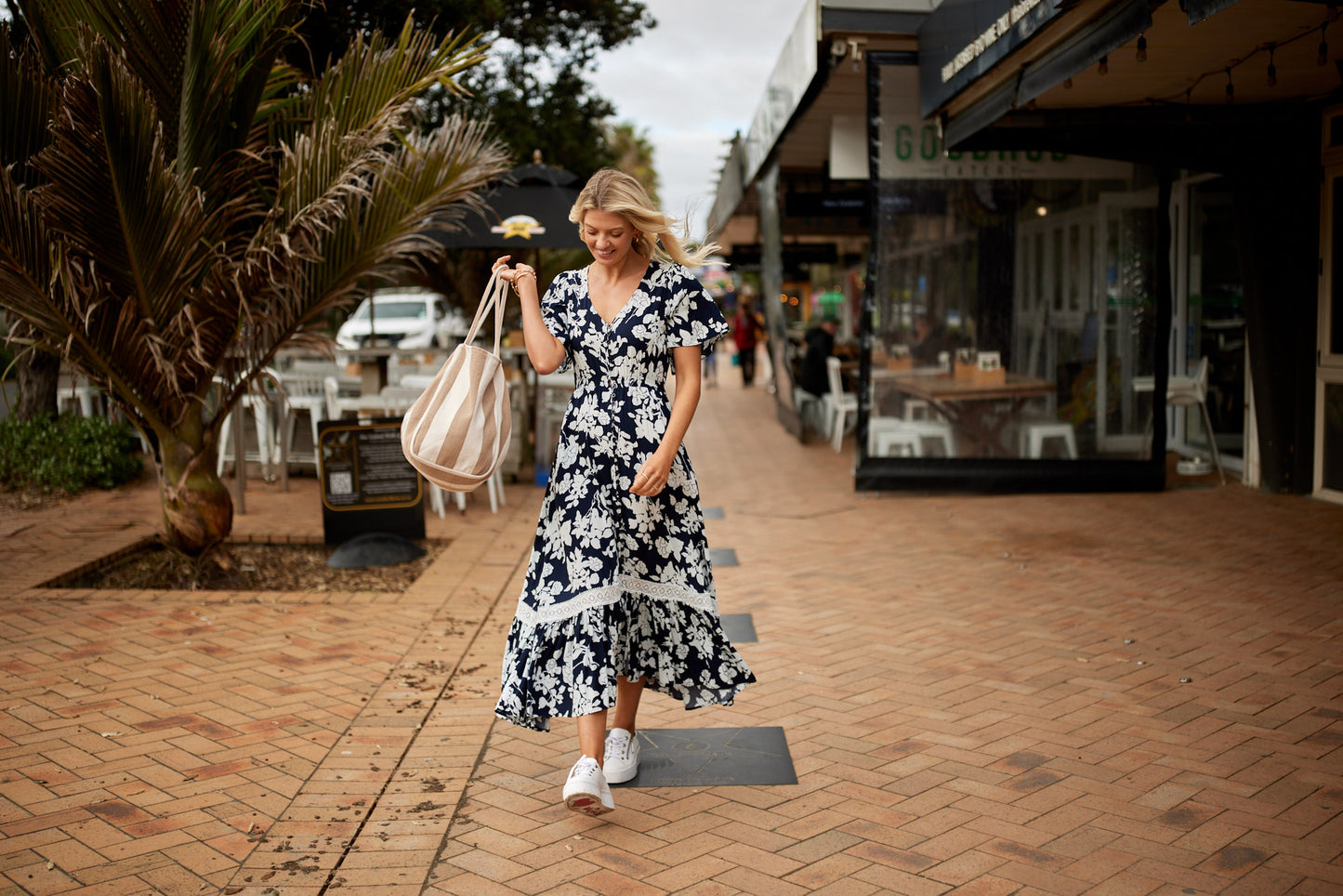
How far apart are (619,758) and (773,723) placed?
76cm

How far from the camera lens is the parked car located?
2245 cm

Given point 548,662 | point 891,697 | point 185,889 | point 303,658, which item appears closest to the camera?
point 185,889

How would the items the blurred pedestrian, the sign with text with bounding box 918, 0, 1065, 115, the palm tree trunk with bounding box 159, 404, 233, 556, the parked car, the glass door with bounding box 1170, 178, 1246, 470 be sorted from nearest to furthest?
the sign with text with bounding box 918, 0, 1065, 115 < the palm tree trunk with bounding box 159, 404, 233, 556 < the glass door with bounding box 1170, 178, 1246, 470 < the parked car < the blurred pedestrian

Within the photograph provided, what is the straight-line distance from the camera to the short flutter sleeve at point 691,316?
10.9 ft

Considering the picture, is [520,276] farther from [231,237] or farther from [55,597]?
[55,597]

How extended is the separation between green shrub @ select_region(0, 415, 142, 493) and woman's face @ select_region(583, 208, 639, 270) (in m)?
7.13

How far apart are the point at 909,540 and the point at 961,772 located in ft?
13.0

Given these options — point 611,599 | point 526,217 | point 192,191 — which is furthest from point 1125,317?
point 611,599

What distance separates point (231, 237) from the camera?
19.2ft

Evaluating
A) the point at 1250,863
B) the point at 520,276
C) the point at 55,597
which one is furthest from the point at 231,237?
the point at 1250,863

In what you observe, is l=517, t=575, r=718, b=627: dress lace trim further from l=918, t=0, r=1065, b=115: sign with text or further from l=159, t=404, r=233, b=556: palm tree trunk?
l=918, t=0, r=1065, b=115: sign with text

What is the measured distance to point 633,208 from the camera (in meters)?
3.19

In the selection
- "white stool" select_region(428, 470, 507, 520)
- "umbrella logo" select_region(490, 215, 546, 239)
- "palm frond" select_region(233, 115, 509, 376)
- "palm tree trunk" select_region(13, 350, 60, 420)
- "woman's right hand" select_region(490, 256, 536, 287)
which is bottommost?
"white stool" select_region(428, 470, 507, 520)

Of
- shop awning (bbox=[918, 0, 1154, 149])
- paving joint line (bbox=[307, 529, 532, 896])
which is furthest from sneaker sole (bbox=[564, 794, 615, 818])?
shop awning (bbox=[918, 0, 1154, 149])
